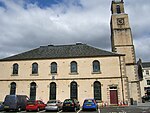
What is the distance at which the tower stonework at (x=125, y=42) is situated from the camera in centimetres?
3209

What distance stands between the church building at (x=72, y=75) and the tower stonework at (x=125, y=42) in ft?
0.53

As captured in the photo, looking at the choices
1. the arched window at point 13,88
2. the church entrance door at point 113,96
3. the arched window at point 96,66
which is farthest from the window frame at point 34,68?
the church entrance door at point 113,96

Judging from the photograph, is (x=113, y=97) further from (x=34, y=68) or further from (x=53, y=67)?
(x=34, y=68)

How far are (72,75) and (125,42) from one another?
11908 mm

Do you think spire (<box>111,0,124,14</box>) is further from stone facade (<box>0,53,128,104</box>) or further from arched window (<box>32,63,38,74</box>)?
arched window (<box>32,63,38,74</box>)

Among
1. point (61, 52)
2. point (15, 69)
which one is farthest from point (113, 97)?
point (15, 69)

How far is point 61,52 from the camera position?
3272 cm

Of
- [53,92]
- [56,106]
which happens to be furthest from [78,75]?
[56,106]

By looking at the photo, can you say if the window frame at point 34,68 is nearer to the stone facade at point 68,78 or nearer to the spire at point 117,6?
the stone facade at point 68,78

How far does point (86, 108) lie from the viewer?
22.0 metres

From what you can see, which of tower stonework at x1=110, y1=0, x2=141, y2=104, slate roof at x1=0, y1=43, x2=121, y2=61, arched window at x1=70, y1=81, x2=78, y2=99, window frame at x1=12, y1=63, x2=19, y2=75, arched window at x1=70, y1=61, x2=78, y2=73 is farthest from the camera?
tower stonework at x1=110, y1=0, x2=141, y2=104

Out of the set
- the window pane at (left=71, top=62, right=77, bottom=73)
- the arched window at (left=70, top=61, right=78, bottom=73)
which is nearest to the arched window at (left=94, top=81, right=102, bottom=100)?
the arched window at (left=70, top=61, right=78, bottom=73)

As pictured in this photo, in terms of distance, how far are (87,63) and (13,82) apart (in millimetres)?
12626

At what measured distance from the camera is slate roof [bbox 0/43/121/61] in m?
31.0
